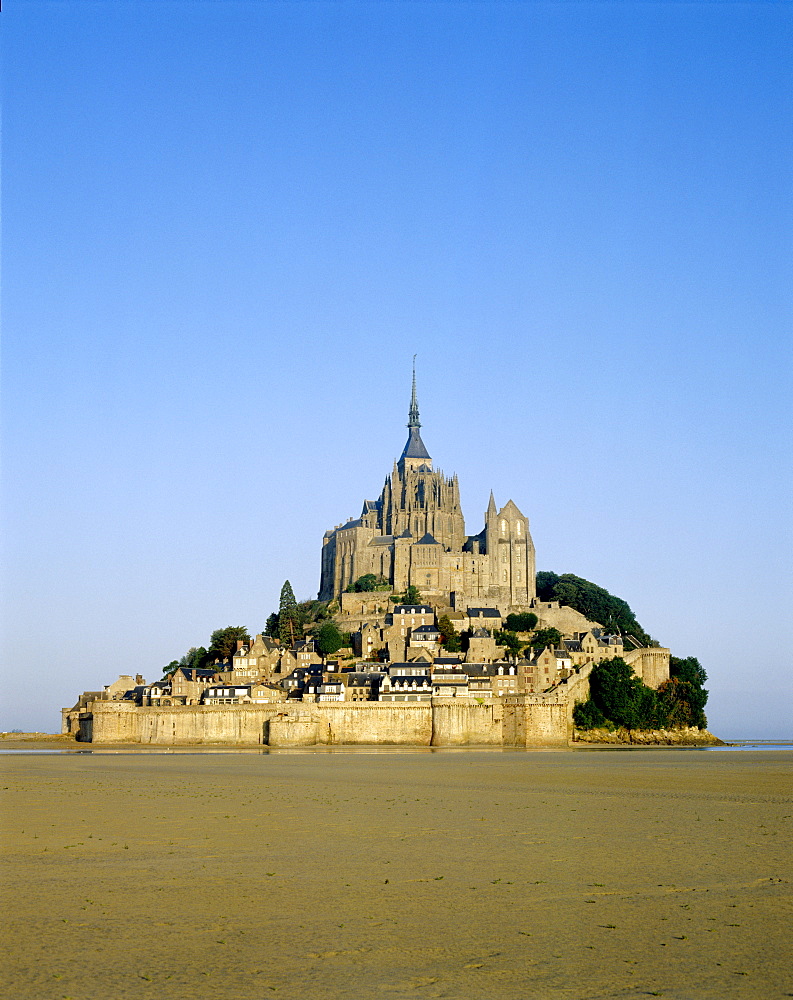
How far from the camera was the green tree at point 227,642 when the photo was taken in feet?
383

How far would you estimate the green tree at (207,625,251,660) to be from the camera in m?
117

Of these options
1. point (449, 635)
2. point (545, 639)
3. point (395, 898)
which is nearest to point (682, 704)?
point (545, 639)

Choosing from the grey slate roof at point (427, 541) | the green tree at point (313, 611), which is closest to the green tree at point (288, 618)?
the green tree at point (313, 611)

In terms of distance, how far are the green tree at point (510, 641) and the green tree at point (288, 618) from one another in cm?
2572

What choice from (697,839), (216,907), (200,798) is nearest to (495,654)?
(200,798)

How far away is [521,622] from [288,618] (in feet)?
97.3

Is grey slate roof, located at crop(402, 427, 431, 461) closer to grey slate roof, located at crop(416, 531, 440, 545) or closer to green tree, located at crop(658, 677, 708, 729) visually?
grey slate roof, located at crop(416, 531, 440, 545)

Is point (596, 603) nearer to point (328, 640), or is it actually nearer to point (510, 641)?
point (510, 641)

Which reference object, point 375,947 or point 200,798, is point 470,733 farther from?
point 375,947

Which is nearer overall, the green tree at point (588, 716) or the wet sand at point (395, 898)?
the wet sand at point (395, 898)

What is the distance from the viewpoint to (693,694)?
314 ft

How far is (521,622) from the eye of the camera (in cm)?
11400

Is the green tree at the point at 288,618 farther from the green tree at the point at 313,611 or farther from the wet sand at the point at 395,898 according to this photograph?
the wet sand at the point at 395,898

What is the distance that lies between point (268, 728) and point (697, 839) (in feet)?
218
